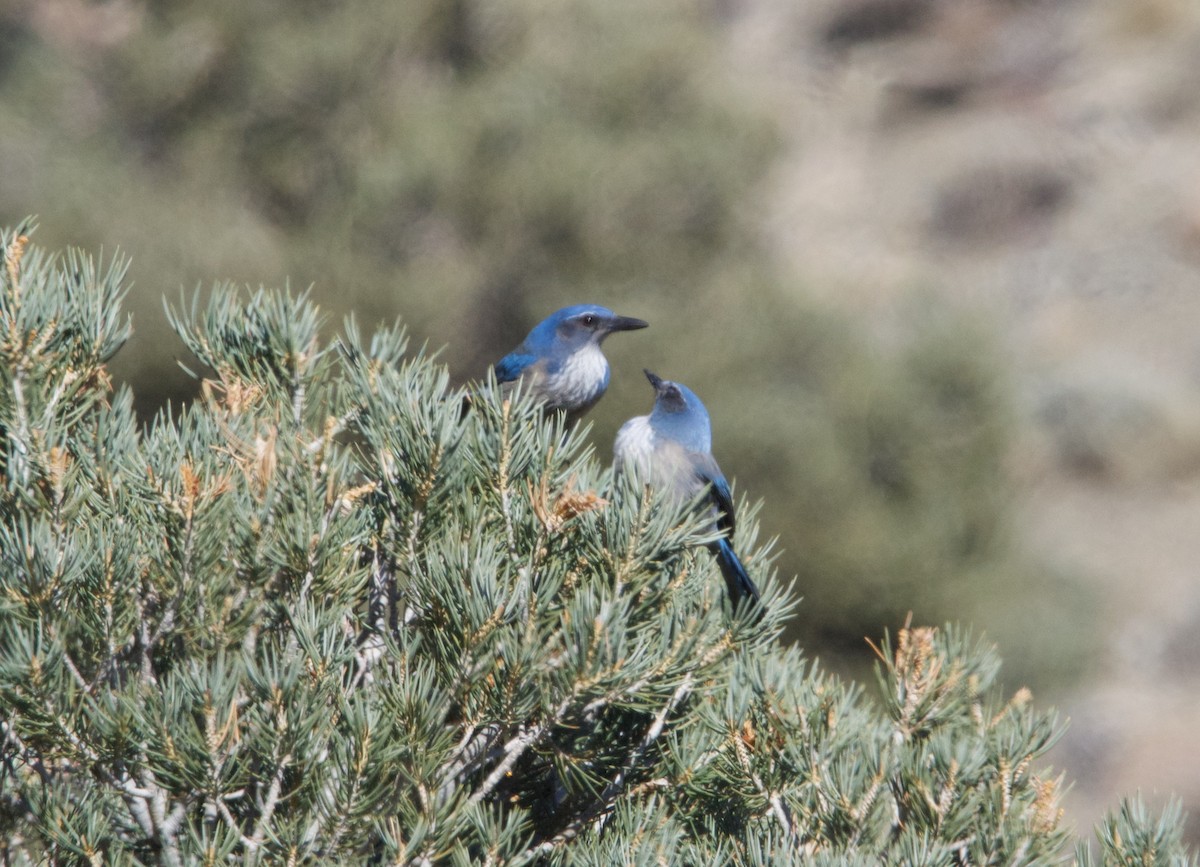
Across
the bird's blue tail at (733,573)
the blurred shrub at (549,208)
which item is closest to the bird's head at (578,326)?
the bird's blue tail at (733,573)

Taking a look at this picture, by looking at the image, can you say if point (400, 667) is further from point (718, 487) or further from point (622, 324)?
point (622, 324)

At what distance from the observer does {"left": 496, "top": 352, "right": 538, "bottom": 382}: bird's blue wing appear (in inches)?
165

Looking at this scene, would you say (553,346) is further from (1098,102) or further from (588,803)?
(1098,102)

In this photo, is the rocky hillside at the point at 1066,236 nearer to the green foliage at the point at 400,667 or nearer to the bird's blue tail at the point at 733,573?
the bird's blue tail at the point at 733,573

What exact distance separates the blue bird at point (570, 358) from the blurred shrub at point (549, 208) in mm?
5081

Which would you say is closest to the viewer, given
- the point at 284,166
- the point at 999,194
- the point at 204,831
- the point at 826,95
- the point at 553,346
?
the point at 204,831

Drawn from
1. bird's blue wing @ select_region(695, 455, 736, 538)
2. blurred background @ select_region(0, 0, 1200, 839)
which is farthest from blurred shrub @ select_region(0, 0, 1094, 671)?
bird's blue wing @ select_region(695, 455, 736, 538)

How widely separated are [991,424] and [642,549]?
943 cm

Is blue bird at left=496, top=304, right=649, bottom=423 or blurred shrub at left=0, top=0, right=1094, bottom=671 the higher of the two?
blurred shrub at left=0, top=0, right=1094, bottom=671

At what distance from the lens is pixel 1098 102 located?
23734 millimetres

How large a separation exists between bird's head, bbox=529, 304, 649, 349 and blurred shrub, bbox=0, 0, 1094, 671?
5.07 m

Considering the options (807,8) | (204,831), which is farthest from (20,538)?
(807,8)

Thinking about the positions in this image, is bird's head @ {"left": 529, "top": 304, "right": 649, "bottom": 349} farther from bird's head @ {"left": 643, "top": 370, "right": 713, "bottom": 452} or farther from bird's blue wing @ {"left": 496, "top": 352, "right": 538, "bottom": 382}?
bird's head @ {"left": 643, "top": 370, "right": 713, "bottom": 452}

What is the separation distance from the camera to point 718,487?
9.66 feet
